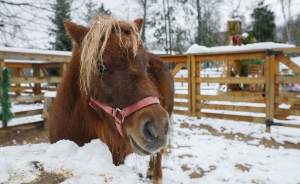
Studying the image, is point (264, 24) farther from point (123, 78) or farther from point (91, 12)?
point (123, 78)

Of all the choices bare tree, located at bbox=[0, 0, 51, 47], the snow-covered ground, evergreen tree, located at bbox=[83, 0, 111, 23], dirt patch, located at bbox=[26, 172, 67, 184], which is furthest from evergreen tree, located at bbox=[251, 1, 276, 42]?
dirt patch, located at bbox=[26, 172, 67, 184]

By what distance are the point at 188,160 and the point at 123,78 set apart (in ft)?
9.23

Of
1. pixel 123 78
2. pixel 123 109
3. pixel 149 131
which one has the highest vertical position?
pixel 123 78

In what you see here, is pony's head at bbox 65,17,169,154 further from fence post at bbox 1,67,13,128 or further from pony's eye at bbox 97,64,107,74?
fence post at bbox 1,67,13,128

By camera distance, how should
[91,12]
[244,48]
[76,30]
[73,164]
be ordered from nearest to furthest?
[76,30] < [73,164] < [244,48] < [91,12]

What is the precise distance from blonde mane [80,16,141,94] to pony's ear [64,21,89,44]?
108 millimetres

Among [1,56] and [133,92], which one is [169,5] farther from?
[133,92]

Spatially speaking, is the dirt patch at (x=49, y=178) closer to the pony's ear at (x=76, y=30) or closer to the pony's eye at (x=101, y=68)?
the pony's eye at (x=101, y=68)

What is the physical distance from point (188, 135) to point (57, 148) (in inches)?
143

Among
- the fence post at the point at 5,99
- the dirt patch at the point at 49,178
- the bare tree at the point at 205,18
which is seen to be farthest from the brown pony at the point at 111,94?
the bare tree at the point at 205,18

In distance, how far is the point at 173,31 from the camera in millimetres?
29750

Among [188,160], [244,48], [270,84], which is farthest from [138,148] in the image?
[244,48]

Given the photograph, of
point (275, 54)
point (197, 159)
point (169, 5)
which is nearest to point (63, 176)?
point (197, 159)

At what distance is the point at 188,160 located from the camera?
4.43 m
